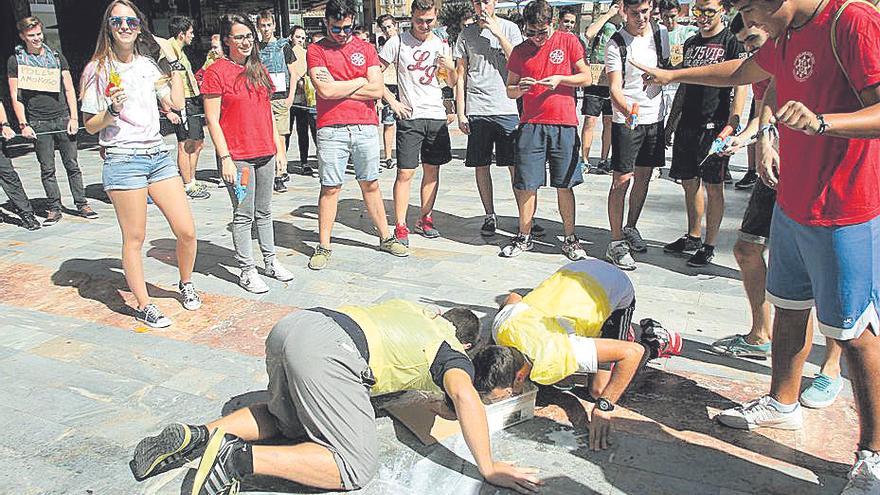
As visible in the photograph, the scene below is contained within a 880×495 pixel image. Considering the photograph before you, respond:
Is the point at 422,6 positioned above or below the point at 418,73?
above

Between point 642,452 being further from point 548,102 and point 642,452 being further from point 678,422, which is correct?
point 548,102

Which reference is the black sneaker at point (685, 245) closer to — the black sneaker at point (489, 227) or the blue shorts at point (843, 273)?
the black sneaker at point (489, 227)

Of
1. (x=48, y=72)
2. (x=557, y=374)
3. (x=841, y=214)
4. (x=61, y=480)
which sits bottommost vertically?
(x=61, y=480)

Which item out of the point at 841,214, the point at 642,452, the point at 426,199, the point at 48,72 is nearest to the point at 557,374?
the point at 642,452

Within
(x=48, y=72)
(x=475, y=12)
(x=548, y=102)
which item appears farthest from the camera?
(x=48, y=72)

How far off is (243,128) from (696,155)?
313 centimetres

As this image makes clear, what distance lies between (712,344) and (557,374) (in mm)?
1355

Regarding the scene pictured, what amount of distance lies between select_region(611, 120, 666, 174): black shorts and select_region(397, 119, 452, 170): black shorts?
4.49ft

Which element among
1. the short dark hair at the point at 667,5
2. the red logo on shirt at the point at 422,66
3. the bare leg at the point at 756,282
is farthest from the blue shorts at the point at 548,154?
the short dark hair at the point at 667,5

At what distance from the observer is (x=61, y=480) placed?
271cm

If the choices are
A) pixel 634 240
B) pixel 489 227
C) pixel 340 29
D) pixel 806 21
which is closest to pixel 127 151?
pixel 340 29

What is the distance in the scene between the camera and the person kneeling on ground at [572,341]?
278cm

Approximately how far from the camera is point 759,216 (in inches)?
134

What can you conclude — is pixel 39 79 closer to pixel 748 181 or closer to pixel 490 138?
pixel 490 138
